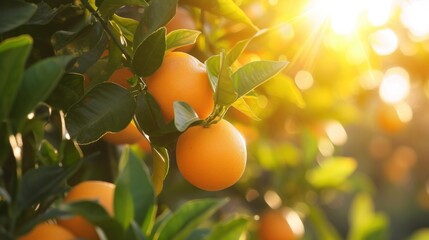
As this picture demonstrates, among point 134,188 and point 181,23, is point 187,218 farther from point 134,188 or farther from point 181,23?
point 181,23

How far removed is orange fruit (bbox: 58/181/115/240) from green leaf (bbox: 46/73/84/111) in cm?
10

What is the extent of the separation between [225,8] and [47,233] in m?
0.37

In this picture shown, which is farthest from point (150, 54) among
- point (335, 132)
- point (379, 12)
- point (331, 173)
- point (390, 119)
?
point (390, 119)

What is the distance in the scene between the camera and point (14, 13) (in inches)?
29.5

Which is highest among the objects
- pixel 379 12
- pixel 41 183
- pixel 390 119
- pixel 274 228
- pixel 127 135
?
pixel 41 183

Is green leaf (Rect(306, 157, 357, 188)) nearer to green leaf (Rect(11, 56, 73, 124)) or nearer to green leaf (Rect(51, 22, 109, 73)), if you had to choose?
green leaf (Rect(51, 22, 109, 73))

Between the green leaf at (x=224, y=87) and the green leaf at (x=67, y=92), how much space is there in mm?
155

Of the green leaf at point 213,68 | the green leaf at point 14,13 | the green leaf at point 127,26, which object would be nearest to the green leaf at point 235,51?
the green leaf at point 213,68

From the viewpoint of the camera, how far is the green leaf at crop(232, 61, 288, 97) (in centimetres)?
80

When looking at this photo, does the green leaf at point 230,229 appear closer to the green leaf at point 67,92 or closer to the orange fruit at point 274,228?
the green leaf at point 67,92

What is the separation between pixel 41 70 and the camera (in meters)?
0.65

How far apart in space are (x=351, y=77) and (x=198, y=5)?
1.16 metres

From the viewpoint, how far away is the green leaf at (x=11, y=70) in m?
0.64

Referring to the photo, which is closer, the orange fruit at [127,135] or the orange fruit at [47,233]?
the orange fruit at [47,233]
